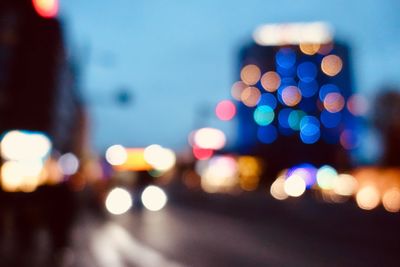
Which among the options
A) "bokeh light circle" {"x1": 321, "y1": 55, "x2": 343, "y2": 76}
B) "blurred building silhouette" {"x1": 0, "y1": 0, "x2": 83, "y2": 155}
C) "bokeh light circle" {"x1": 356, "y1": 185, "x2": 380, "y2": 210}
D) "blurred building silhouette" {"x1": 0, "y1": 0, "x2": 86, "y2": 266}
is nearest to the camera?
"blurred building silhouette" {"x1": 0, "y1": 0, "x2": 86, "y2": 266}

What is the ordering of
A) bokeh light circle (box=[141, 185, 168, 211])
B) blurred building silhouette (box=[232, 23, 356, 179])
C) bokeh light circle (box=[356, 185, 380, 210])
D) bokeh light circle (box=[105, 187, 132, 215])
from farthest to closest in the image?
blurred building silhouette (box=[232, 23, 356, 179])
bokeh light circle (box=[356, 185, 380, 210])
bokeh light circle (box=[141, 185, 168, 211])
bokeh light circle (box=[105, 187, 132, 215])

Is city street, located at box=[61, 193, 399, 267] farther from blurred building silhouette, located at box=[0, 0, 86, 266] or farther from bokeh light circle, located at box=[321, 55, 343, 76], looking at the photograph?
bokeh light circle, located at box=[321, 55, 343, 76]

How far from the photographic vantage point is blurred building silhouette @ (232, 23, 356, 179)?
139 m

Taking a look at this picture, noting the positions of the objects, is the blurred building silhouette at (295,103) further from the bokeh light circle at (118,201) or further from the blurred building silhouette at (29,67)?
the bokeh light circle at (118,201)

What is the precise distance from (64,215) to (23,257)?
1332 millimetres

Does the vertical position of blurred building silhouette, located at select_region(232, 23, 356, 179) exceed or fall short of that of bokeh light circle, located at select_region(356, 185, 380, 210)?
it exceeds it

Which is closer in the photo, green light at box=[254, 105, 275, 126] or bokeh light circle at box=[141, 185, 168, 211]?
bokeh light circle at box=[141, 185, 168, 211]

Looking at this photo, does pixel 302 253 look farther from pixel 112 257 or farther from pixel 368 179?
pixel 368 179

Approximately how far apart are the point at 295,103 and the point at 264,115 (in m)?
6.81

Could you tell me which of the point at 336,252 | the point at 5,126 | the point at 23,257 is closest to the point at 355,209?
the point at 336,252

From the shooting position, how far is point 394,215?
1731cm

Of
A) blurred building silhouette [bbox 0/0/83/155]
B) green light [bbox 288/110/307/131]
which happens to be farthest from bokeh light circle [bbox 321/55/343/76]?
blurred building silhouette [bbox 0/0/83/155]

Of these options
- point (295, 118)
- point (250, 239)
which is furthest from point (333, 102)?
point (250, 239)

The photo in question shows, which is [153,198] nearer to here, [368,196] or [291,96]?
[368,196]
